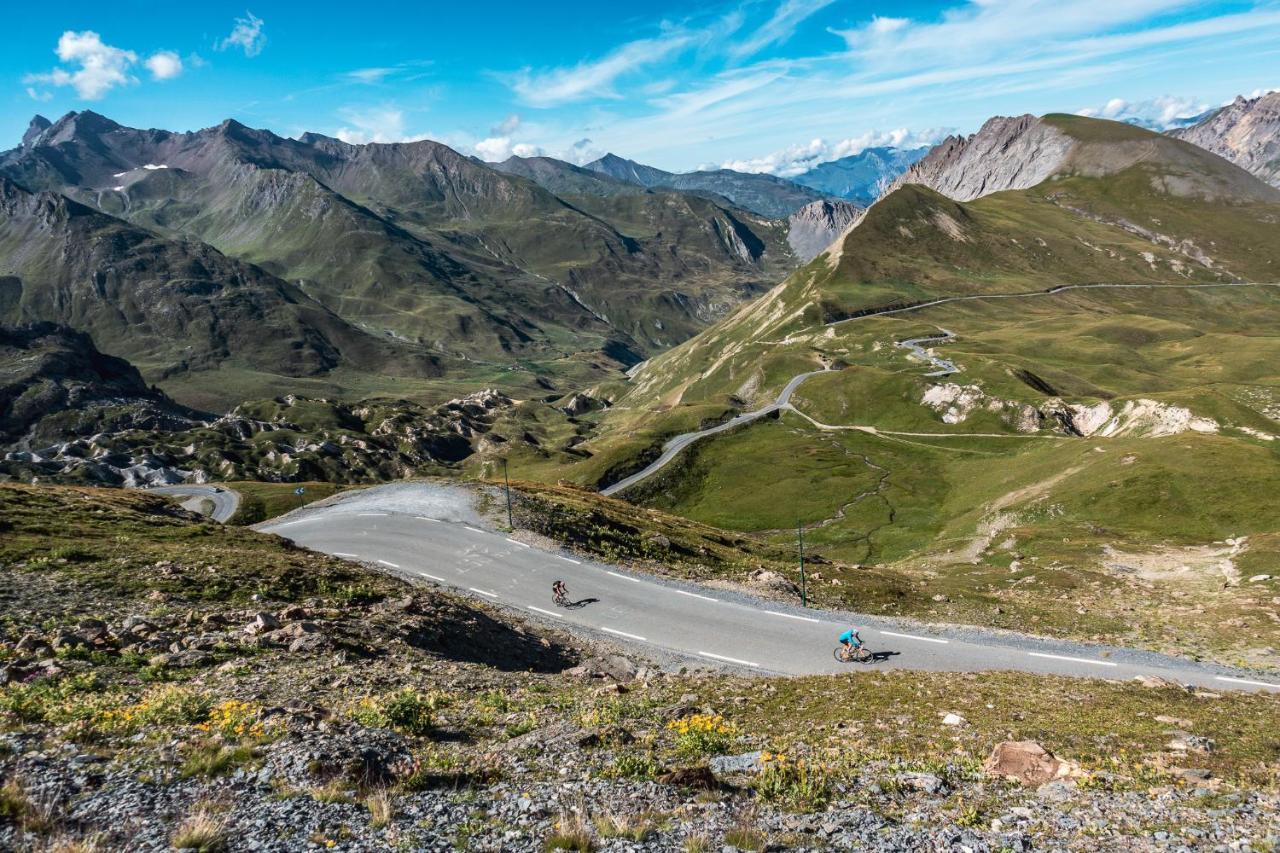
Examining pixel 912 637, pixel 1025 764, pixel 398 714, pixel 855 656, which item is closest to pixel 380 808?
pixel 398 714

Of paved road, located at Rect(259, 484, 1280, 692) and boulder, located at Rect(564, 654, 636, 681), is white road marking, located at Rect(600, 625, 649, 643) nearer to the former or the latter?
paved road, located at Rect(259, 484, 1280, 692)

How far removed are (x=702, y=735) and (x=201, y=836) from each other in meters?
11.7

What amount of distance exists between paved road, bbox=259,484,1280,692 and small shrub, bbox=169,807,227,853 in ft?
84.8

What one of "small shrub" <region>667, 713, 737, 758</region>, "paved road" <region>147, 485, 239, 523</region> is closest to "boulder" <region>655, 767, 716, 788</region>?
"small shrub" <region>667, 713, 737, 758</region>

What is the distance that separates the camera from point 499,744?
1722cm

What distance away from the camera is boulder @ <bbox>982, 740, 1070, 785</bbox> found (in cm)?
1526

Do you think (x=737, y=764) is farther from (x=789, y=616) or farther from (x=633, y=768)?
(x=789, y=616)

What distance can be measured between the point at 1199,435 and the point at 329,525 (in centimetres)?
12087

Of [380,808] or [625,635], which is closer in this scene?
[380,808]

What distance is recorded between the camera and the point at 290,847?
10.5 m

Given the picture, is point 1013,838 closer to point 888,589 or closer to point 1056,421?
point 888,589

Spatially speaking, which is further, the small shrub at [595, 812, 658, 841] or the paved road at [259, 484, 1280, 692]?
the paved road at [259, 484, 1280, 692]

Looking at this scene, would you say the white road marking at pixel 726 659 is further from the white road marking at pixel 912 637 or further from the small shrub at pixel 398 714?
the small shrub at pixel 398 714

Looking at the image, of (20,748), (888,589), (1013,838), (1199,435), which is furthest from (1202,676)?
(1199,435)
